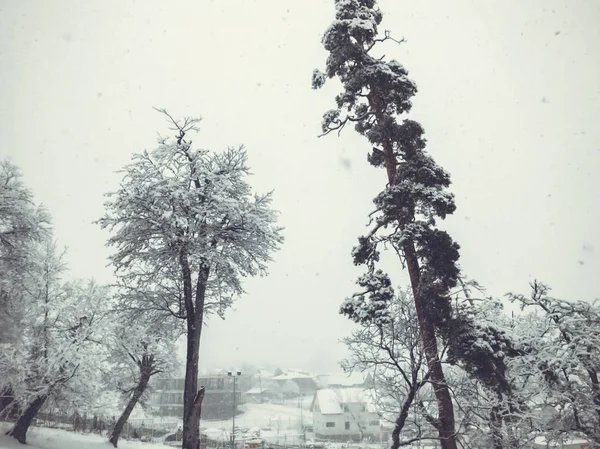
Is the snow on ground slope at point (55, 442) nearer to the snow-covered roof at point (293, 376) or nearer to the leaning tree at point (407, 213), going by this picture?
the leaning tree at point (407, 213)

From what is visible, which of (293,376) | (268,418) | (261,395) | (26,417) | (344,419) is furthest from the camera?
(293,376)

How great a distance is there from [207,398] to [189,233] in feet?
247

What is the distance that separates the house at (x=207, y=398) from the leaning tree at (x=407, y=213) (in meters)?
71.3

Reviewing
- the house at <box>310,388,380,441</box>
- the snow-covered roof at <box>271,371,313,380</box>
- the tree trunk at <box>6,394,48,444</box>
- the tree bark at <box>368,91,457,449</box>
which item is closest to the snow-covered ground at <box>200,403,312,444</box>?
the house at <box>310,388,380,441</box>

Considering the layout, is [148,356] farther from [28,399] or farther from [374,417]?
[374,417]

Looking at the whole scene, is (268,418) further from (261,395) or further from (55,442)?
(55,442)

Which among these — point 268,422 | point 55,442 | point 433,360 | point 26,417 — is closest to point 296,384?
point 268,422

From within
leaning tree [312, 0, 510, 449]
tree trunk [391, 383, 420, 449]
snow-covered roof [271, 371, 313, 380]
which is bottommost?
snow-covered roof [271, 371, 313, 380]

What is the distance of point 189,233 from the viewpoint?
12.8 metres

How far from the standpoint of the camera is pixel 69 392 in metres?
22.2

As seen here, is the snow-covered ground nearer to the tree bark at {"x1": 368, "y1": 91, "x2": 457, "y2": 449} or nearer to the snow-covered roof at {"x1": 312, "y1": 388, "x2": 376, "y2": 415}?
the snow-covered roof at {"x1": 312, "y1": 388, "x2": 376, "y2": 415}

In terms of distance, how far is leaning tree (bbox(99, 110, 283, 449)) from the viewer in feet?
41.8

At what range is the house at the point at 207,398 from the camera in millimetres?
74438

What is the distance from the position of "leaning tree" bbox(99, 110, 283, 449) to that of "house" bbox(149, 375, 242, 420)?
6621 centimetres
